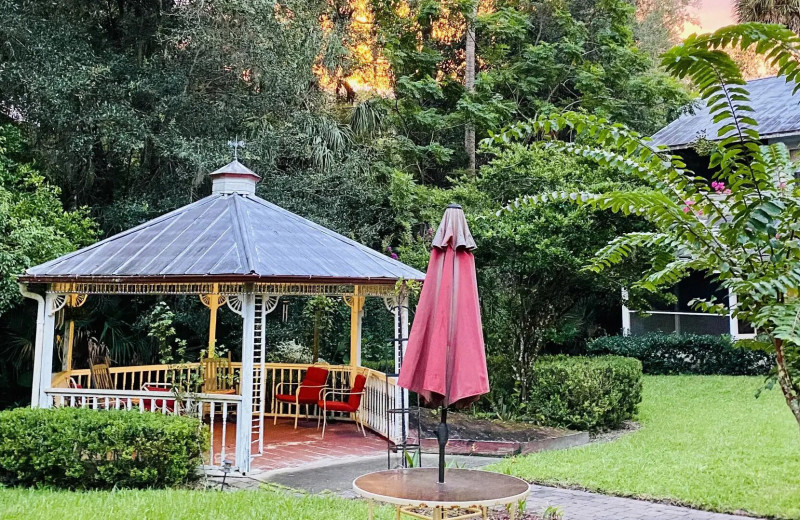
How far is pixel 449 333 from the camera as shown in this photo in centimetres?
569

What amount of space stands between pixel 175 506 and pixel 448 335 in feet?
10.9

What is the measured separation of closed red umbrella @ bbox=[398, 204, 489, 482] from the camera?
563 cm

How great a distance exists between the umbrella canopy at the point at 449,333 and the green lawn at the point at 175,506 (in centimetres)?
184

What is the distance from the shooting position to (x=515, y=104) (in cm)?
2020

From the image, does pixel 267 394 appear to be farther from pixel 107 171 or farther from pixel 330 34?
pixel 330 34

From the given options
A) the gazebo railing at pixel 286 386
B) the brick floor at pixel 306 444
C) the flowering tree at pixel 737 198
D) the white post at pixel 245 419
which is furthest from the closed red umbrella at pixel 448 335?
the brick floor at pixel 306 444

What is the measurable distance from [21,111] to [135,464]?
1069 centimetres

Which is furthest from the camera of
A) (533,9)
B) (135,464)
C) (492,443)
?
(533,9)

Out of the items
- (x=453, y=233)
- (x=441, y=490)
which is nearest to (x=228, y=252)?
(x=453, y=233)

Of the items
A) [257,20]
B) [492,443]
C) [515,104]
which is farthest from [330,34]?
[492,443]

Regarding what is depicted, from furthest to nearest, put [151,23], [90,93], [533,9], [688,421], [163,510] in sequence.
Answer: [533,9]
[151,23]
[90,93]
[688,421]
[163,510]

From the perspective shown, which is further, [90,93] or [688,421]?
[90,93]

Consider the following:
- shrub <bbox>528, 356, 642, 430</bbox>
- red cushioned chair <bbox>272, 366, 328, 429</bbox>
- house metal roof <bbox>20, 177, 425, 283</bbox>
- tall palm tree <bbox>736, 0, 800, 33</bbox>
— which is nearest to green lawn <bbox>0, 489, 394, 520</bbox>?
house metal roof <bbox>20, 177, 425, 283</bbox>

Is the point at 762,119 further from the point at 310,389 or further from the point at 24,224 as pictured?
the point at 24,224
